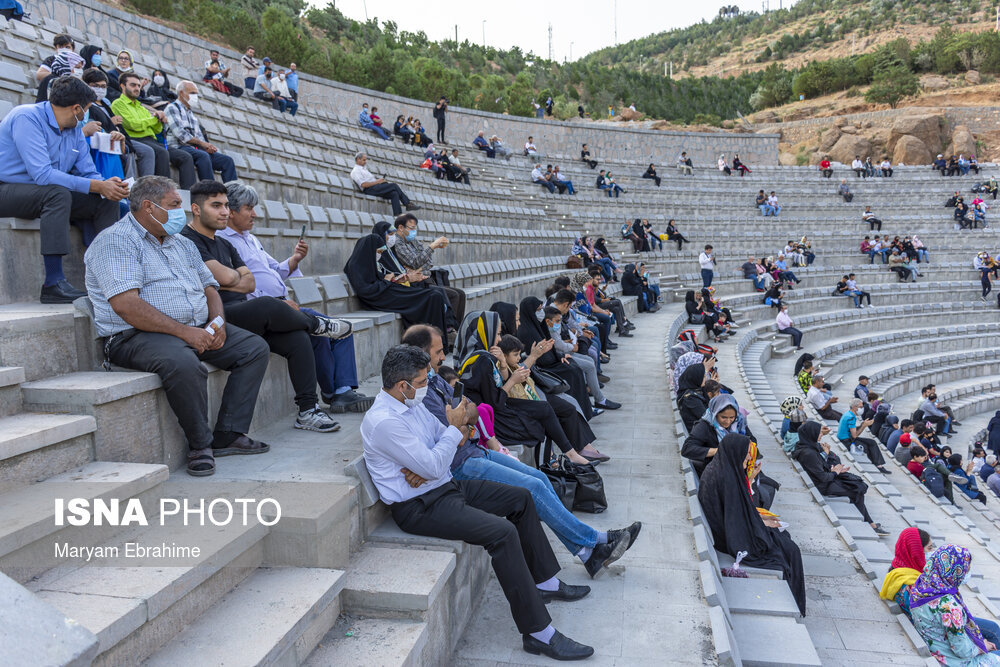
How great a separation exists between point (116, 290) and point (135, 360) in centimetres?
34

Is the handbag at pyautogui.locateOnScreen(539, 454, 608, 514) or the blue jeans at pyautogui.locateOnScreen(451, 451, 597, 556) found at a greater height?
the blue jeans at pyautogui.locateOnScreen(451, 451, 597, 556)

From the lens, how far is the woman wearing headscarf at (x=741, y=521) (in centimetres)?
446

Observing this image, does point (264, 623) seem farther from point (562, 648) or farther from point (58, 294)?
point (58, 294)

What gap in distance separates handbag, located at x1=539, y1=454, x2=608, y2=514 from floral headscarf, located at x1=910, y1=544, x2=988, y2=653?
7.01ft

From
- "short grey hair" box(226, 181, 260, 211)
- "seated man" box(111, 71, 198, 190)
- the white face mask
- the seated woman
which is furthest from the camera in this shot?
"seated man" box(111, 71, 198, 190)

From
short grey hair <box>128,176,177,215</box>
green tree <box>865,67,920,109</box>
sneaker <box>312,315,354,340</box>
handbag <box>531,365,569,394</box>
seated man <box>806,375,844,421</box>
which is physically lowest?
seated man <box>806,375,844,421</box>

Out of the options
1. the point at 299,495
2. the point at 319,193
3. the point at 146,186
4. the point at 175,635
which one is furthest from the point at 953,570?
the point at 319,193

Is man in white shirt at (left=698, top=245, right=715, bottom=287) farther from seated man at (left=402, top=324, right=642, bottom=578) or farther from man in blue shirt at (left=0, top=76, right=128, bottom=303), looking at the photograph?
man in blue shirt at (left=0, top=76, right=128, bottom=303)

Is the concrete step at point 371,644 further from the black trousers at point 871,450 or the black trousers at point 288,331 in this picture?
the black trousers at point 871,450

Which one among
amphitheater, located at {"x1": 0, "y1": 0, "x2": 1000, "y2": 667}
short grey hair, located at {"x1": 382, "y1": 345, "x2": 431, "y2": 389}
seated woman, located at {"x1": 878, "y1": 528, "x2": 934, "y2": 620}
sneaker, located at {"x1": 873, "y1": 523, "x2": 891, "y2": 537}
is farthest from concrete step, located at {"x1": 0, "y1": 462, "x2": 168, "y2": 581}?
sneaker, located at {"x1": 873, "y1": 523, "x2": 891, "y2": 537}

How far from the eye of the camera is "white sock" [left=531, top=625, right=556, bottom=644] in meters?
3.02

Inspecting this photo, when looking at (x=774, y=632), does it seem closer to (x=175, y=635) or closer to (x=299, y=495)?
(x=299, y=495)

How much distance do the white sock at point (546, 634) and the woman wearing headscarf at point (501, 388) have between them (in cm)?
181

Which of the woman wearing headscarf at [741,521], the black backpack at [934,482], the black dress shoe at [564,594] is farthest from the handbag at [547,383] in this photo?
the black backpack at [934,482]
